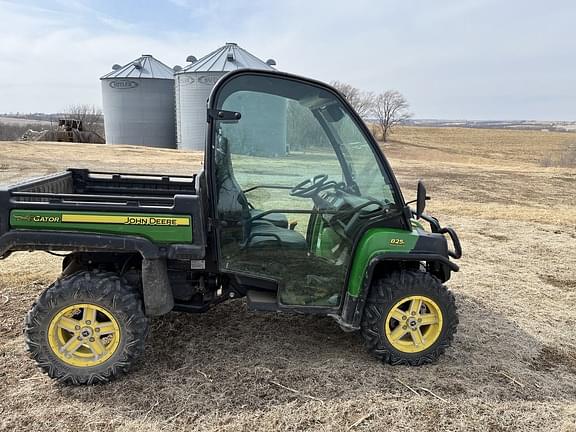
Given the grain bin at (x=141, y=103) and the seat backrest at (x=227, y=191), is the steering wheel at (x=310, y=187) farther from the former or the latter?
the grain bin at (x=141, y=103)

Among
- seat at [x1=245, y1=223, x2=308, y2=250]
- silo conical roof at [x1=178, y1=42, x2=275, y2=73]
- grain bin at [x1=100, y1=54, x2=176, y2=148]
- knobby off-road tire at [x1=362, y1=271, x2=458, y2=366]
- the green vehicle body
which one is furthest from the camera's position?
grain bin at [x1=100, y1=54, x2=176, y2=148]

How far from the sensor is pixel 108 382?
9.62 ft

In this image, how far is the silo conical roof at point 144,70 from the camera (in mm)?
30375

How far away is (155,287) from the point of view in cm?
293

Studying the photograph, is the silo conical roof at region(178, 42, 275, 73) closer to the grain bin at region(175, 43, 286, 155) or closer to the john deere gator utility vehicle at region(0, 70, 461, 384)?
the grain bin at region(175, 43, 286, 155)

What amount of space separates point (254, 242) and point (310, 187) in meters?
0.51

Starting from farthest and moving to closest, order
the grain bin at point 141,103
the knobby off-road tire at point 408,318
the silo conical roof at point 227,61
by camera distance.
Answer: the grain bin at point 141,103, the silo conical roof at point 227,61, the knobby off-road tire at point 408,318

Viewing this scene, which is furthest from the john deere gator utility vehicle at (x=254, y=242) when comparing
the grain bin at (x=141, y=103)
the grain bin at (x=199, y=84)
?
the grain bin at (x=141, y=103)

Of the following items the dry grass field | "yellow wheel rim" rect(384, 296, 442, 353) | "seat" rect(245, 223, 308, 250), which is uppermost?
"seat" rect(245, 223, 308, 250)

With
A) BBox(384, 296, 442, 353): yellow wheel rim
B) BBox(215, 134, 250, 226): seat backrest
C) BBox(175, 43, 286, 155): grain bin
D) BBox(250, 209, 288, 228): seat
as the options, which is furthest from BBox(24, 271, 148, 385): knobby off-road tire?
BBox(175, 43, 286, 155): grain bin

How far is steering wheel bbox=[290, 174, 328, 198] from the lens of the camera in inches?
122

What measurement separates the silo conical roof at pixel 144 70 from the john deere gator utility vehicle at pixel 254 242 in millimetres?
29274

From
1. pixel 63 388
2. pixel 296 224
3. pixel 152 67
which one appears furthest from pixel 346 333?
pixel 152 67

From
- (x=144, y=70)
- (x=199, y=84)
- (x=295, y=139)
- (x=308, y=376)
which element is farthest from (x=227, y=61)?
(x=308, y=376)
